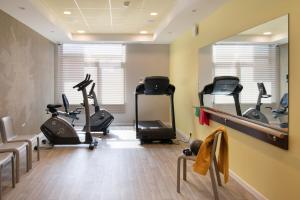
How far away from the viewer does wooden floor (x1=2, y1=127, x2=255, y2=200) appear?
3.49 meters

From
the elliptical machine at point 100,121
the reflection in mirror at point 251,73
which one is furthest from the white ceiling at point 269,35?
the elliptical machine at point 100,121

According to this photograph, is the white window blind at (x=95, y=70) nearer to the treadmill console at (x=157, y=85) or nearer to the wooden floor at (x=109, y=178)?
the treadmill console at (x=157, y=85)

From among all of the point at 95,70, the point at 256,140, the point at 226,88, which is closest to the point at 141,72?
the point at 95,70

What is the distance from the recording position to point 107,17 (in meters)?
6.18

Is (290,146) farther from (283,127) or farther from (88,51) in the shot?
(88,51)

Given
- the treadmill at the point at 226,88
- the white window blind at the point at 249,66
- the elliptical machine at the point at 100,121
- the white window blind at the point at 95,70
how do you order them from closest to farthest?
the white window blind at the point at 249,66
the treadmill at the point at 226,88
the elliptical machine at the point at 100,121
the white window blind at the point at 95,70

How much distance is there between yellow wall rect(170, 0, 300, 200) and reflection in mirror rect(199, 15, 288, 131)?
126 mm

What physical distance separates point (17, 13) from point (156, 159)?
3.25 metres

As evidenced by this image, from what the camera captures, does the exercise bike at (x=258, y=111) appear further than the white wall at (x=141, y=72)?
No

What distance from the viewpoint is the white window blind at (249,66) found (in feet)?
11.4

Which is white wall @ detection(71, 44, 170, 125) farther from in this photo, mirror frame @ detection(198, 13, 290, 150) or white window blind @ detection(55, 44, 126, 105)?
mirror frame @ detection(198, 13, 290, 150)

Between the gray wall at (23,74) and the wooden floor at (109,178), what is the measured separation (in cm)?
93

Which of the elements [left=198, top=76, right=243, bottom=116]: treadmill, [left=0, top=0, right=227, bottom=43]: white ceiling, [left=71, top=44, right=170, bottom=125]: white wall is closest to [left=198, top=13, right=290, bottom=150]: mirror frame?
[left=198, top=76, right=243, bottom=116]: treadmill

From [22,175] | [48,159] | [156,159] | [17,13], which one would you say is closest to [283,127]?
[156,159]
